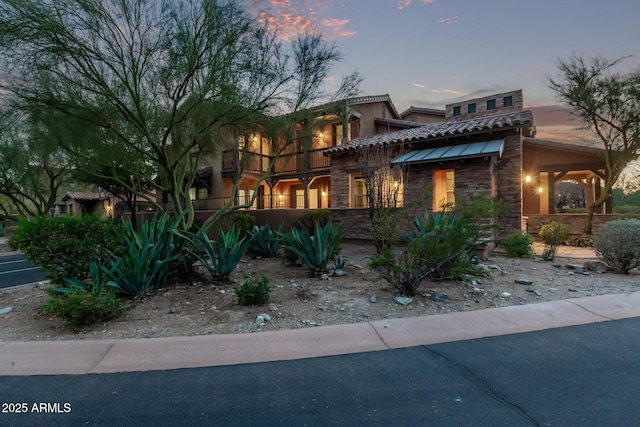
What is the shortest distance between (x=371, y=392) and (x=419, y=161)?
29.2 ft

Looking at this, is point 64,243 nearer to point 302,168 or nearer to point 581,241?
point 302,168

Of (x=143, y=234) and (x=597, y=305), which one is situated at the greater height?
(x=143, y=234)

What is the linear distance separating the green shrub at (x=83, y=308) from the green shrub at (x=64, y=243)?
1172mm

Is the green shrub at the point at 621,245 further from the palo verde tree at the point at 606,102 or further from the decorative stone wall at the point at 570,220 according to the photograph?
the palo verde tree at the point at 606,102

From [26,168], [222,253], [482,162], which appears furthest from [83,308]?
[26,168]

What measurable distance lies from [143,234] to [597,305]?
7.38 m

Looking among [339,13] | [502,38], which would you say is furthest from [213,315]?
[502,38]

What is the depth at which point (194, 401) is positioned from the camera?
251 centimetres

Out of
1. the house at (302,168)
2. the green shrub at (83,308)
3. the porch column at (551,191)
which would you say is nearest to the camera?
the green shrub at (83,308)

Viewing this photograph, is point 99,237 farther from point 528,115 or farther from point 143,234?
point 528,115

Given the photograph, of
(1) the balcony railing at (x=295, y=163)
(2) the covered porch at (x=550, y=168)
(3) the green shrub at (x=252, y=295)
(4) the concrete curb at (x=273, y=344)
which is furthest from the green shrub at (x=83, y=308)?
(2) the covered porch at (x=550, y=168)

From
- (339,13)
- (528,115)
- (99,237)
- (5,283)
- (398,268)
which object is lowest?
(5,283)

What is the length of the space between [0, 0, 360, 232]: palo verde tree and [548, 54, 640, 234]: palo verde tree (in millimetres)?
10308

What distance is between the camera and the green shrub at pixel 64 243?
4.94 m
